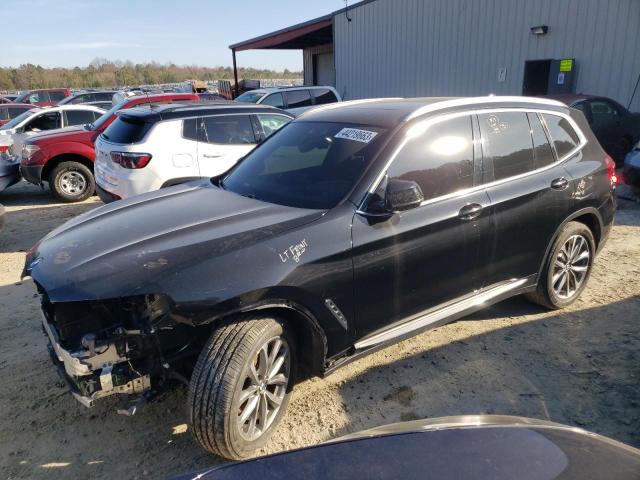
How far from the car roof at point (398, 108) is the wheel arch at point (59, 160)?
250 inches

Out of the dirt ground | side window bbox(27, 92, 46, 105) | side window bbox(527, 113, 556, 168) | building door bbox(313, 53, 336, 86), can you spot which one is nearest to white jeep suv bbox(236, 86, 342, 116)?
side window bbox(527, 113, 556, 168)

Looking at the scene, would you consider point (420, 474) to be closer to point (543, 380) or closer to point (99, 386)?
point (99, 386)

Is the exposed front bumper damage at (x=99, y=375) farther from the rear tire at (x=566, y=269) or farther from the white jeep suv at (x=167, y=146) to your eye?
the white jeep suv at (x=167, y=146)

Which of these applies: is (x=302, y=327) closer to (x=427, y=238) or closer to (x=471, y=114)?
(x=427, y=238)

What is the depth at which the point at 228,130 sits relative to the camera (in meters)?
6.70

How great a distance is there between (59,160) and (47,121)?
311 cm

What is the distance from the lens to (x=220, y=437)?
8.05 ft

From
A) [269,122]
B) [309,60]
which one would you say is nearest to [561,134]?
[269,122]

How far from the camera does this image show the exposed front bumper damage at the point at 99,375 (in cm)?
237

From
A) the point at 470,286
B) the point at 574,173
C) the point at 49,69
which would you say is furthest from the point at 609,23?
the point at 49,69

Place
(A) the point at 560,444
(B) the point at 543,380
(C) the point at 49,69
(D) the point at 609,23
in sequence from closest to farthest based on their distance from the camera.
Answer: (A) the point at 560,444
(B) the point at 543,380
(D) the point at 609,23
(C) the point at 49,69

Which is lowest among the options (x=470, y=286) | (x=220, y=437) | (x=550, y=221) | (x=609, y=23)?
(x=220, y=437)

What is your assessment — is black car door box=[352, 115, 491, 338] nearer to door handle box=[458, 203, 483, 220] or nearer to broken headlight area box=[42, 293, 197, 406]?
door handle box=[458, 203, 483, 220]

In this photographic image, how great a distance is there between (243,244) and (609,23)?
1265 centimetres
